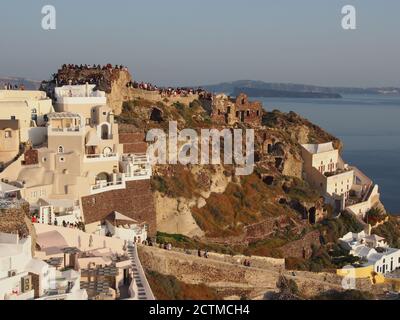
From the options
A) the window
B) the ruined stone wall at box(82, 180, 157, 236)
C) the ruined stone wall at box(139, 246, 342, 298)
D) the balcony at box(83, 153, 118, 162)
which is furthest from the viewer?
the balcony at box(83, 153, 118, 162)

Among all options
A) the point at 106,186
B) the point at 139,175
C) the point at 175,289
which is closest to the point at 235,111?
the point at 139,175

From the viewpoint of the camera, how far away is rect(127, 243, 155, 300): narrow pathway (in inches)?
573

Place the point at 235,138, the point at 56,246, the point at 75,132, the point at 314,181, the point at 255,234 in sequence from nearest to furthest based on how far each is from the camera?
the point at 56,246
the point at 75,132
the point at 255,234
the point at 235,138
the point at 314,181

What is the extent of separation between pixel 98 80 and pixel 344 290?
45.6ft

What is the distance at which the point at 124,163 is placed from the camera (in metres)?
23.8

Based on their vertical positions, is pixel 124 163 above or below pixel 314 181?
above

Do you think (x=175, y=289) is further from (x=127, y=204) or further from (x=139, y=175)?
(x=139, y=175)

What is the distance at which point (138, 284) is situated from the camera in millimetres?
15633

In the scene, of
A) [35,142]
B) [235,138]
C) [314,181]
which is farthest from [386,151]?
[35,142]

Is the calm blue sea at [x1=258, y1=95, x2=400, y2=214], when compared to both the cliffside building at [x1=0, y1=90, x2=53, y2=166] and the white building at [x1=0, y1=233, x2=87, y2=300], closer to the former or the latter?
the cliffside building at [x1=0, y1=90, x2=53, y2=166]

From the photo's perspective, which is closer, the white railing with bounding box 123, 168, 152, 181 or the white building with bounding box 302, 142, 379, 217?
the white railing with bounding box 123, 168, 152, 181

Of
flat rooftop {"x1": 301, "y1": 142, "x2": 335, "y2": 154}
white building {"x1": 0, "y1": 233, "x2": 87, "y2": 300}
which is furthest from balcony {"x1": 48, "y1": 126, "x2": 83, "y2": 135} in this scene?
flat rooftop {"x1": 301, "y1": 142, "x2": 335, "y2": 154}

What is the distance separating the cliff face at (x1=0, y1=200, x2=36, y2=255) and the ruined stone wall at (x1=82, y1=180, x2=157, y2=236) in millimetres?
5050

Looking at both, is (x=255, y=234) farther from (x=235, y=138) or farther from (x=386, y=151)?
(x=386, y=151)
